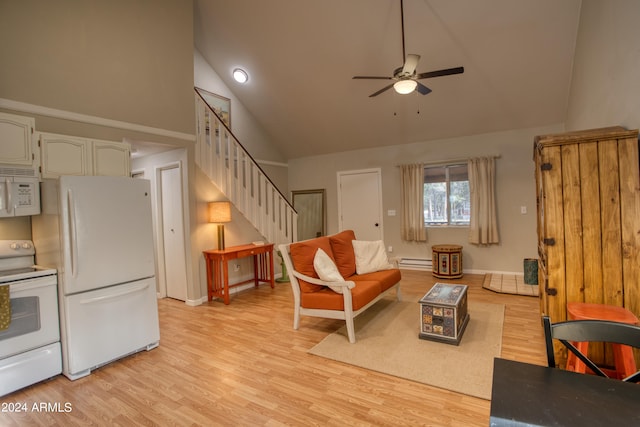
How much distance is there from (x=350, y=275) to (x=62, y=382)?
2.80m

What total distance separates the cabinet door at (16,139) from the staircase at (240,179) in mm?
1939

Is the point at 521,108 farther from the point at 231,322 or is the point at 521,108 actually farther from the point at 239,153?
the point at 231,322

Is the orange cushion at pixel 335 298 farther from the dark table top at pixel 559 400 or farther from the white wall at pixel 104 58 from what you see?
the white wall at pixel 104 58

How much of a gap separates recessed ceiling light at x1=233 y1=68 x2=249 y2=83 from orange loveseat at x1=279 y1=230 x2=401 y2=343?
3.58 metres

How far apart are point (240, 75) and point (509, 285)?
5.56 m

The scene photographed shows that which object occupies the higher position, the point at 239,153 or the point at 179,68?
the point at 179,68

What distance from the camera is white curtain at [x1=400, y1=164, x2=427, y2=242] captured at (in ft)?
19.7

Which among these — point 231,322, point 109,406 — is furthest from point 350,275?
point 109,406

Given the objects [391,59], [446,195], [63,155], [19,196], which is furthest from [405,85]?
[19,196]

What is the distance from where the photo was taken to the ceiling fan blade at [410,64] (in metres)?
3.10

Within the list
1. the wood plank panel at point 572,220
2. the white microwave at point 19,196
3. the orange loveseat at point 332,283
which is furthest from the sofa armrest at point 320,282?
Result: the white microwave at point 19,196

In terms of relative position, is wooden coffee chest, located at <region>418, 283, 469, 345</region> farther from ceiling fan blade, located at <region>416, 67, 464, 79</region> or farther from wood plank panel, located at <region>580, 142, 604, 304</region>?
ceiling fan blade, located at <region>416, 67, 464, 79</region>

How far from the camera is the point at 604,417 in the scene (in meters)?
0.87

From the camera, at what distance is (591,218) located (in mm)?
2271
